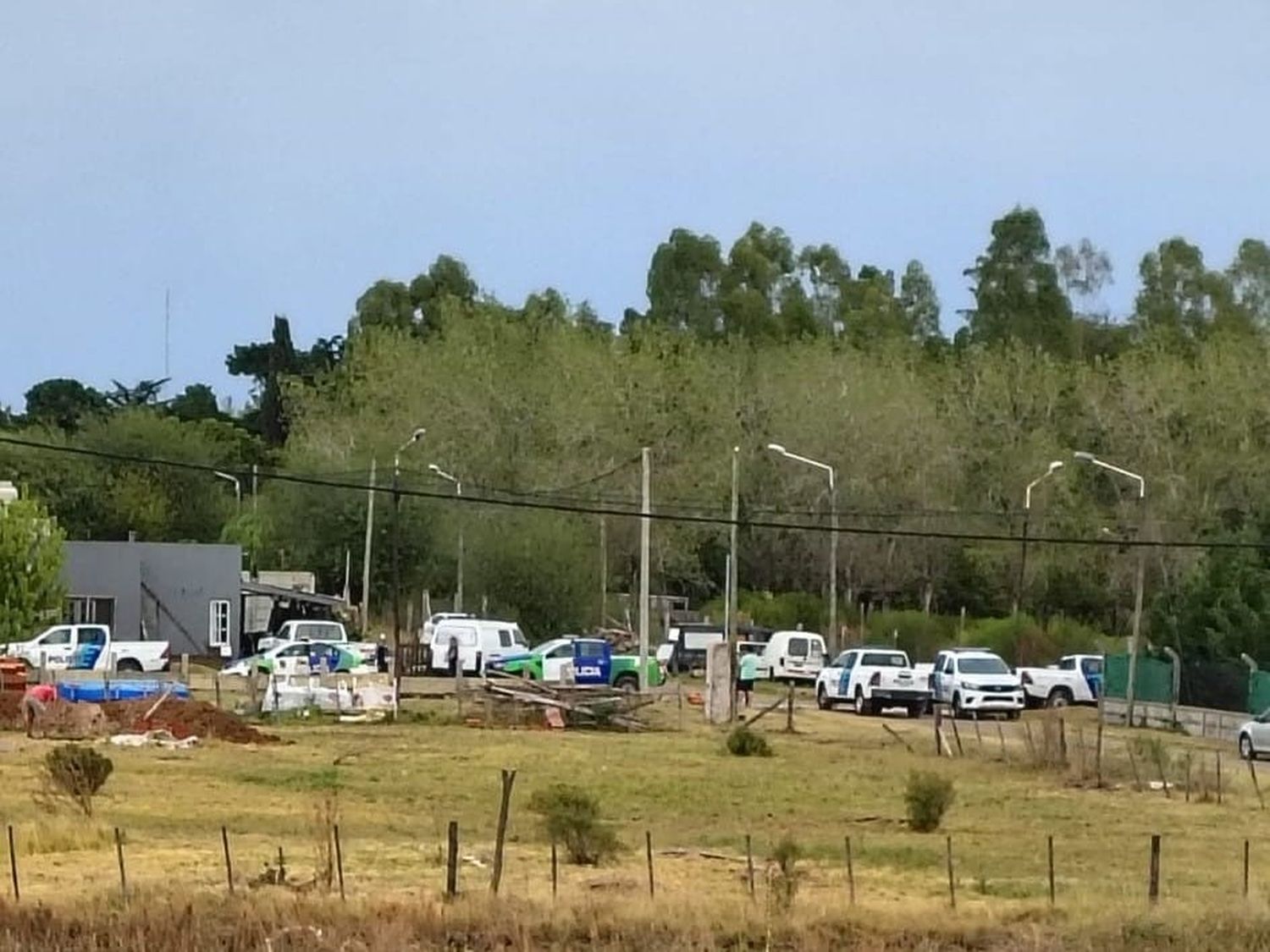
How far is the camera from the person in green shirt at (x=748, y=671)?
59500 millimetres

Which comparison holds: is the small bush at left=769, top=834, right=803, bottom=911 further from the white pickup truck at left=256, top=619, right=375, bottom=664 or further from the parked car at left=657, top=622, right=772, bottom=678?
the parked car at left=657, top=622, right=772, bottom=678

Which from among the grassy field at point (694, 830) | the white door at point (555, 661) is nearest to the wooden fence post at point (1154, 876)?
the grassy field at point (694, 830)

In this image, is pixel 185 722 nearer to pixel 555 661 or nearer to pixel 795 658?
pixel 555 661

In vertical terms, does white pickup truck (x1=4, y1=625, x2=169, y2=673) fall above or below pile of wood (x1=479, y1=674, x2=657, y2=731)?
above

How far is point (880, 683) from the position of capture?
2179 inches

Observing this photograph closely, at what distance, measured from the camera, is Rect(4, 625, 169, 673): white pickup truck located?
59.5 metres

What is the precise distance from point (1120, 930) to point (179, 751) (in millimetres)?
25302

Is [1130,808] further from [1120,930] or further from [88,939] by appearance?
[88,939]

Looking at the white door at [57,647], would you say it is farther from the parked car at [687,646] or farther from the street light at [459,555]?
the parked car at [687,646]

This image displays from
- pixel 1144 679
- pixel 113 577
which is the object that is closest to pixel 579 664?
pixel 1144 679

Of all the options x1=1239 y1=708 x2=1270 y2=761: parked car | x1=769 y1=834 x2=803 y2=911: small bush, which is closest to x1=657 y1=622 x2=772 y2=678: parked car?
x1=1239 y1=708 x2=1270 y2=761: parked car

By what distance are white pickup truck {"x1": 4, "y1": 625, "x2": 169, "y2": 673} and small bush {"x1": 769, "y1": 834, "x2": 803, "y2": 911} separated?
3874 cm

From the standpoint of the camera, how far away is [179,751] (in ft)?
135

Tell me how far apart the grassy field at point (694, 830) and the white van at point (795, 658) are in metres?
20.2
